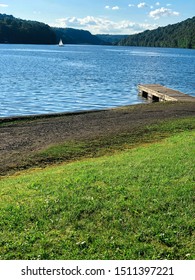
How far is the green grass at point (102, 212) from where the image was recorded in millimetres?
7285

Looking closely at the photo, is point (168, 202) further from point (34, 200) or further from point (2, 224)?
point (2, 224)

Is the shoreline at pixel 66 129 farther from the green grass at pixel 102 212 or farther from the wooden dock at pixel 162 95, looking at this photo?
the wooden dock at pixel 162 95

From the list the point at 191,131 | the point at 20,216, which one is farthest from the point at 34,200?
the point at 191,131

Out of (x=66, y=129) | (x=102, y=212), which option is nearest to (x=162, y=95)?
(x=66, y=129)

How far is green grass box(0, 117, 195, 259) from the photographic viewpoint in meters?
7.29

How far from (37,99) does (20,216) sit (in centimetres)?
3105

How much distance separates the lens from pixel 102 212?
8.69 meters

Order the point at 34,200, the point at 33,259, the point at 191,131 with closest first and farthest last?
the point at 33,259
the point at 34,200
the point at 191,131

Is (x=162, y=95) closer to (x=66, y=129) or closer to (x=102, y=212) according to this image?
(x=66, y=129)

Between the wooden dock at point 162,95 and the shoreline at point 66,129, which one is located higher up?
the wooden dock at point 162,95

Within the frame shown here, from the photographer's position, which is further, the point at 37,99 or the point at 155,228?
the point at 37,99

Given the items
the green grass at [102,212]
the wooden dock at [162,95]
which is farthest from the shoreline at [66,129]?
the wooden dock at [162,95]

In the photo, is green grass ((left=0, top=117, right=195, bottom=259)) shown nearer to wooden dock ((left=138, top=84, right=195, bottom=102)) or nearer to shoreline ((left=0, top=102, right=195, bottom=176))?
shoreline ((left=0, top=102, right=195, bottom=176))

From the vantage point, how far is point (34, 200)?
9469 mm
